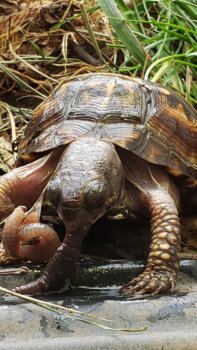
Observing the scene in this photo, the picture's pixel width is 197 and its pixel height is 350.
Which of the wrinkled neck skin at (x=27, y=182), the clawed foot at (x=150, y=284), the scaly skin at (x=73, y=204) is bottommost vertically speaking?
the clawed foot at (x=150, y=284)

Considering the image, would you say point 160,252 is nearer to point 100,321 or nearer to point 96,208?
point 96,208

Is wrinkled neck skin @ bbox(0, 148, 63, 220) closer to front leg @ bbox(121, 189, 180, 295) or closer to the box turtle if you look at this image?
the box turtle

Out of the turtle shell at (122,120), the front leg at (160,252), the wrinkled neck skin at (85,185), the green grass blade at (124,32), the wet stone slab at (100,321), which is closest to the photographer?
the wet stone slab at (100,321)

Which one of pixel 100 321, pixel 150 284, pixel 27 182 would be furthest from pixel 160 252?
pixel 27 182

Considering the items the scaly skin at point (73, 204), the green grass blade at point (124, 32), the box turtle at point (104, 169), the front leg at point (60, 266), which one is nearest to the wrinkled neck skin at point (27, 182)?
the box turtle at point (104, 169)

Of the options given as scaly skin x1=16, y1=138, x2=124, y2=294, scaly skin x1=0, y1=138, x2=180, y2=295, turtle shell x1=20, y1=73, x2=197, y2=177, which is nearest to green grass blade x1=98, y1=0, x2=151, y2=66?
turtle shell x1=20, y1=73, x2=197, y2=177

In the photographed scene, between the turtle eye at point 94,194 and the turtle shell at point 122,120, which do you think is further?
the turtle shell at point 122,120

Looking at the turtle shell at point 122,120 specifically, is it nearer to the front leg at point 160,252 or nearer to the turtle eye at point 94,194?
the front leg at point 160,252

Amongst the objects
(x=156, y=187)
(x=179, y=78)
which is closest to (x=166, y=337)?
(x=156, y=187)
